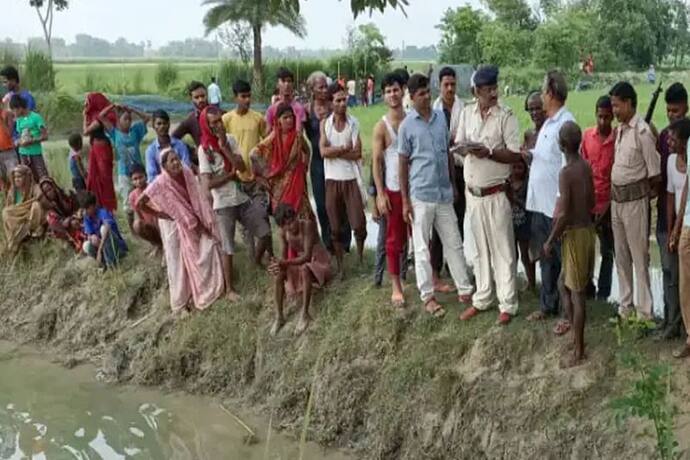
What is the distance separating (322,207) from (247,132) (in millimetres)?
841

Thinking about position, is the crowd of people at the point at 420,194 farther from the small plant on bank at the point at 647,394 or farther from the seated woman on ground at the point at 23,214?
the seated woman on ground at the point at 23,214

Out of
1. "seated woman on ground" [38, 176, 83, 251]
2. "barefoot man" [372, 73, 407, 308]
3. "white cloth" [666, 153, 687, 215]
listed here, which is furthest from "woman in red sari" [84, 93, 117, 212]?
"white cloth" [666, 153, 687, 215]

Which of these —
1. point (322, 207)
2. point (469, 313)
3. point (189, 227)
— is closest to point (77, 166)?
point (189, 227)

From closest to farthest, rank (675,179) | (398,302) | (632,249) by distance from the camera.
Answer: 1. (675,179)
2. (632,249)
3. (398,302)

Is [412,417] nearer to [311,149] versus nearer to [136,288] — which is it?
[311,149]

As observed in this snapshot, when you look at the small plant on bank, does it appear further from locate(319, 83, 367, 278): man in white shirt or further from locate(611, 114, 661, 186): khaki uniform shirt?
locate(319, 83, 367, 278): man in white shirt

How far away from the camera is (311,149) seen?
673 centimetres

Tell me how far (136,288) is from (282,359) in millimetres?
1982

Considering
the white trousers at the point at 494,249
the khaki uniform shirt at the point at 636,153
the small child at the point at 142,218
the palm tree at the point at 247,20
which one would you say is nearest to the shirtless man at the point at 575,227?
the khaki uniform shirt at the point at 636,153

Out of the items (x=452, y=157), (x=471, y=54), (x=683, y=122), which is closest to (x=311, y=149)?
(x=452, y=157)

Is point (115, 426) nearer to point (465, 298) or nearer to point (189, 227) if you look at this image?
point (189, 227)

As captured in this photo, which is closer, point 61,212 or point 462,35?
point 61,212

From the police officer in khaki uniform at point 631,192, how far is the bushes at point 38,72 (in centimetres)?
2166

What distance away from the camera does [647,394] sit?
12.3 feet
